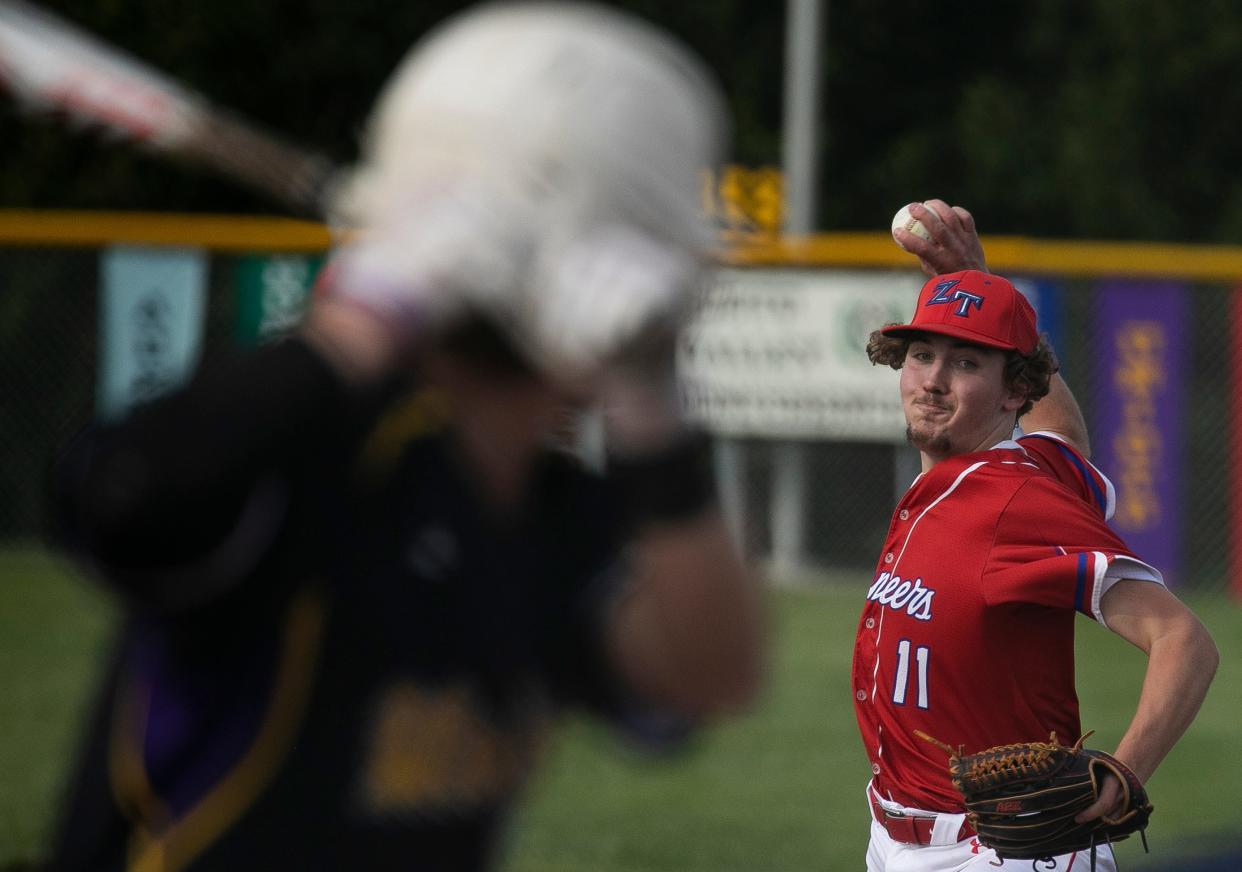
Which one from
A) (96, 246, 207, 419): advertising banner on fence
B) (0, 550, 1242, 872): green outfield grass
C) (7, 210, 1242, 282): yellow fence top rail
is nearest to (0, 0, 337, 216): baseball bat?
(0, 550, 1242, 872): green outfield grass

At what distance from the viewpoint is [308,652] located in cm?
153

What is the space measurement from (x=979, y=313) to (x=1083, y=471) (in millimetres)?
421

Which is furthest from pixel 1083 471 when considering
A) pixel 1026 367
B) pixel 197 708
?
pixel 197 708

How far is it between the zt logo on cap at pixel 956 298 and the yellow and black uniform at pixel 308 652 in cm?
181

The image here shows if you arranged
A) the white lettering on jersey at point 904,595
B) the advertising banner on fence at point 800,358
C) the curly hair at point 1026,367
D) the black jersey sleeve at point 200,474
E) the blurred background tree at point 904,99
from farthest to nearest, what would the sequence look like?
1. the blurred background tree at point 904,99
2. the advertising banner on fence at point 800,358
3. the curly hair at point 1026,367
4. the white lettering on jersey at point 904,595
5. the black jersey sleeve at point 200,474

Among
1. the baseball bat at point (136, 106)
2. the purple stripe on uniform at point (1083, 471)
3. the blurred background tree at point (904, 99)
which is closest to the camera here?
the baseball bat at point (136, 106)

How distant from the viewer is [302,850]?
61.6 inches

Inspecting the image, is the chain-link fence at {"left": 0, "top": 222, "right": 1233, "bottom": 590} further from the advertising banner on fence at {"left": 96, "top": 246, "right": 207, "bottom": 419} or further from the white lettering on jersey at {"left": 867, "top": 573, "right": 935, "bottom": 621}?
the white lettering on jersey at {"left": 867, "top": 573, "right": 935, "bottom": 621}

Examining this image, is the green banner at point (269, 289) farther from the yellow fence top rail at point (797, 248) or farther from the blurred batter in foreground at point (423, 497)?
the blurred batter in foreground at point (423, 497)

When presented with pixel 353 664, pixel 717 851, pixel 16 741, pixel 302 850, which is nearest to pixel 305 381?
pixel 353 664

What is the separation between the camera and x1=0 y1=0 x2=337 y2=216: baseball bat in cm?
187

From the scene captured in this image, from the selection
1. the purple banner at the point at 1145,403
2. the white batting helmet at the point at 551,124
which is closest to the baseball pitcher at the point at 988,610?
the white batting helmet at the point at 551,124

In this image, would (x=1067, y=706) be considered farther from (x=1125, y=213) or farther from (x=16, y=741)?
(x=1125, y=213)

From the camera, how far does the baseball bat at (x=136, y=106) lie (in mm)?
1871
